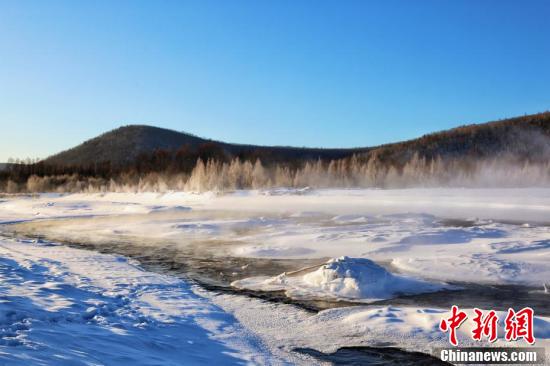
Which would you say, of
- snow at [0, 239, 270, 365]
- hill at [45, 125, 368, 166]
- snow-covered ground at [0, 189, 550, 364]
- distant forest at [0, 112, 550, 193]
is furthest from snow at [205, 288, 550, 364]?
hill at [45, 125, 368, 166]

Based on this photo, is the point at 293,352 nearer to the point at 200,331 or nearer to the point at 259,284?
the point at 200,331

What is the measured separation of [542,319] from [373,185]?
34.1m

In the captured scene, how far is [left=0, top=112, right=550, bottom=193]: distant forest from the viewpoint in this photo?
40.9m

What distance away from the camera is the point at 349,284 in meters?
9.37

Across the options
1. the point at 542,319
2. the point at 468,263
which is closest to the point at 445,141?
the point at 468,263

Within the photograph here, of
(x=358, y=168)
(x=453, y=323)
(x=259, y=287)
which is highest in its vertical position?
(x=358, y=168)

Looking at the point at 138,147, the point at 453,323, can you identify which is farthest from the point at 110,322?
the point at 138,147

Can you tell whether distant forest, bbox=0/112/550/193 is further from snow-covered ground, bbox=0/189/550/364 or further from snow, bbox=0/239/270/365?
snow, bbox=0/239/270/365

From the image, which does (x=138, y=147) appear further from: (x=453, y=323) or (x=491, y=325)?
(x=491, y=325)

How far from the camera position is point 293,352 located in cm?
617

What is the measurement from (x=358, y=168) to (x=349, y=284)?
40872 mm

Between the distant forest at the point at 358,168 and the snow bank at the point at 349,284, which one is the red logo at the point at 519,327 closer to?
the snow bank at the point at 349,284

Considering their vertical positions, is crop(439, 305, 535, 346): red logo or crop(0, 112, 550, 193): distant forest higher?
crop(0, 112, 550, 193): distant forest

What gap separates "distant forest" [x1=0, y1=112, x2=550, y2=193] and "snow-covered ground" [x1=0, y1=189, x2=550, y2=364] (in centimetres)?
1951
